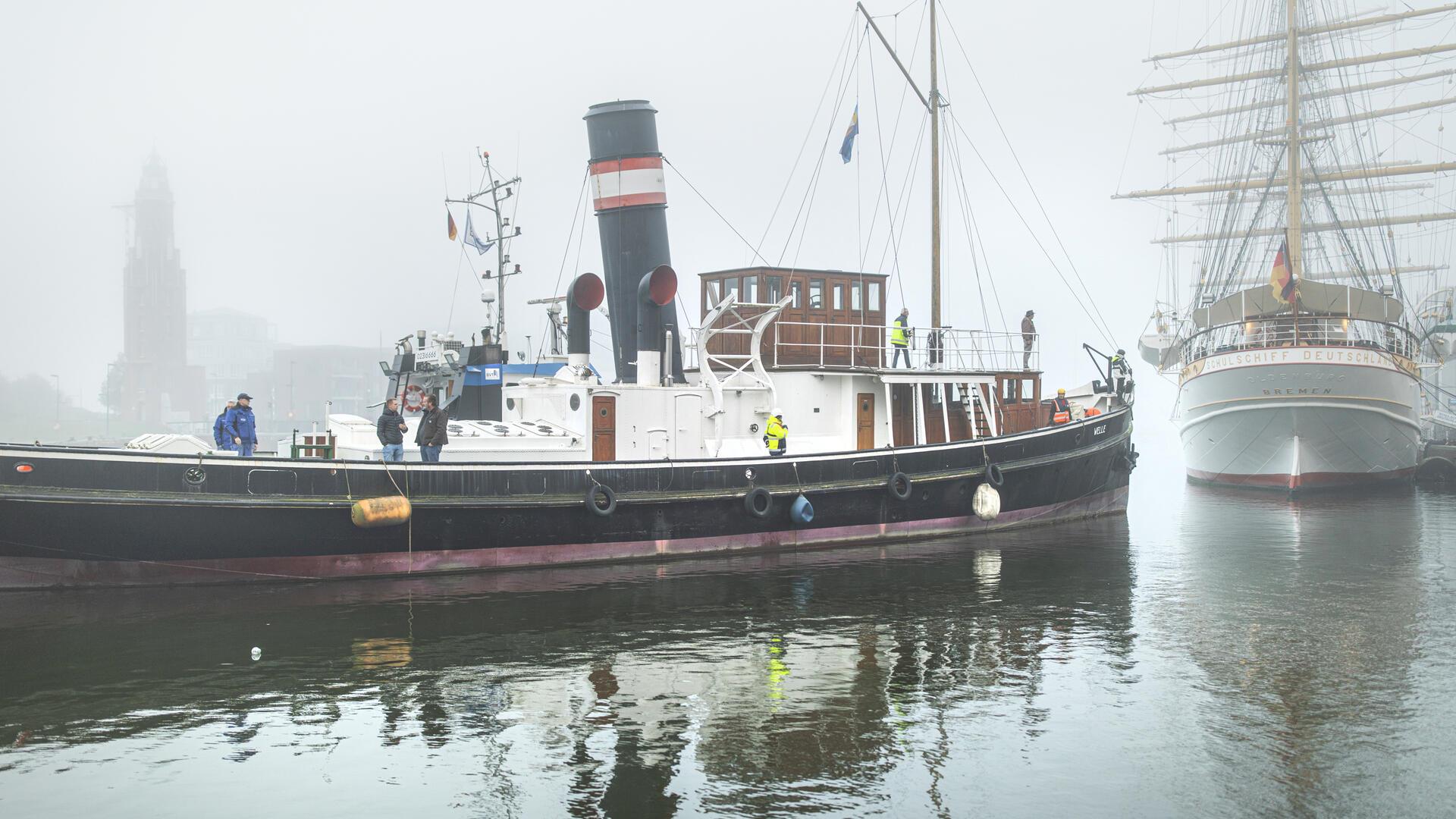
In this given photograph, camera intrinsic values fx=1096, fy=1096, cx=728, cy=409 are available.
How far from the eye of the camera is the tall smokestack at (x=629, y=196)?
765 inches

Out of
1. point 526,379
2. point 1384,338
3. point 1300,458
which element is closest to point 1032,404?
point 526,379

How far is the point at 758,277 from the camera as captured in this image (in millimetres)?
19734

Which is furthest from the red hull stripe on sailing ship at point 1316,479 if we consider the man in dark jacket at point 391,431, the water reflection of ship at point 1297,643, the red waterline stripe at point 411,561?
the man in dark jacket at point 391,431

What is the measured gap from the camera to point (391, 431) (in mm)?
15227

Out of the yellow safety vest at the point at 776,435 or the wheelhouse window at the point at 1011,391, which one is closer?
the yellow safety vest at the point at 776,435

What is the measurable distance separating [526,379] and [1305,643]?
12.2 meters

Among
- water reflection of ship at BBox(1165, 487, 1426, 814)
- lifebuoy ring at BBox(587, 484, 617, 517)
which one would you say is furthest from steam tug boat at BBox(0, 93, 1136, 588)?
water reflection of ship at BBox(1165, 487, 1426, 814)

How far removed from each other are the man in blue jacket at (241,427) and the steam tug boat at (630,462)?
113 centimetres

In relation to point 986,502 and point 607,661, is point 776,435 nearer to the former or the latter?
point 986,502

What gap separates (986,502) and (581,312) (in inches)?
315

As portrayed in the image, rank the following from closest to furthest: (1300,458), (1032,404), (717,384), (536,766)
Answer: (536,766)
(717,384)
(1032,404)
(1300,458)

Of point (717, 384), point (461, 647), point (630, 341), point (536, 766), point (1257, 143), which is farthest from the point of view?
point (1257, 143)

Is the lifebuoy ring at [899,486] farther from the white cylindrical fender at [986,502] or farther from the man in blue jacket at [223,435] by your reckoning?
the man in blue jacket at [223,435]

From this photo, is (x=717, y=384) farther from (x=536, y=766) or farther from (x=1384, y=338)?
(x=1384, y=338)
